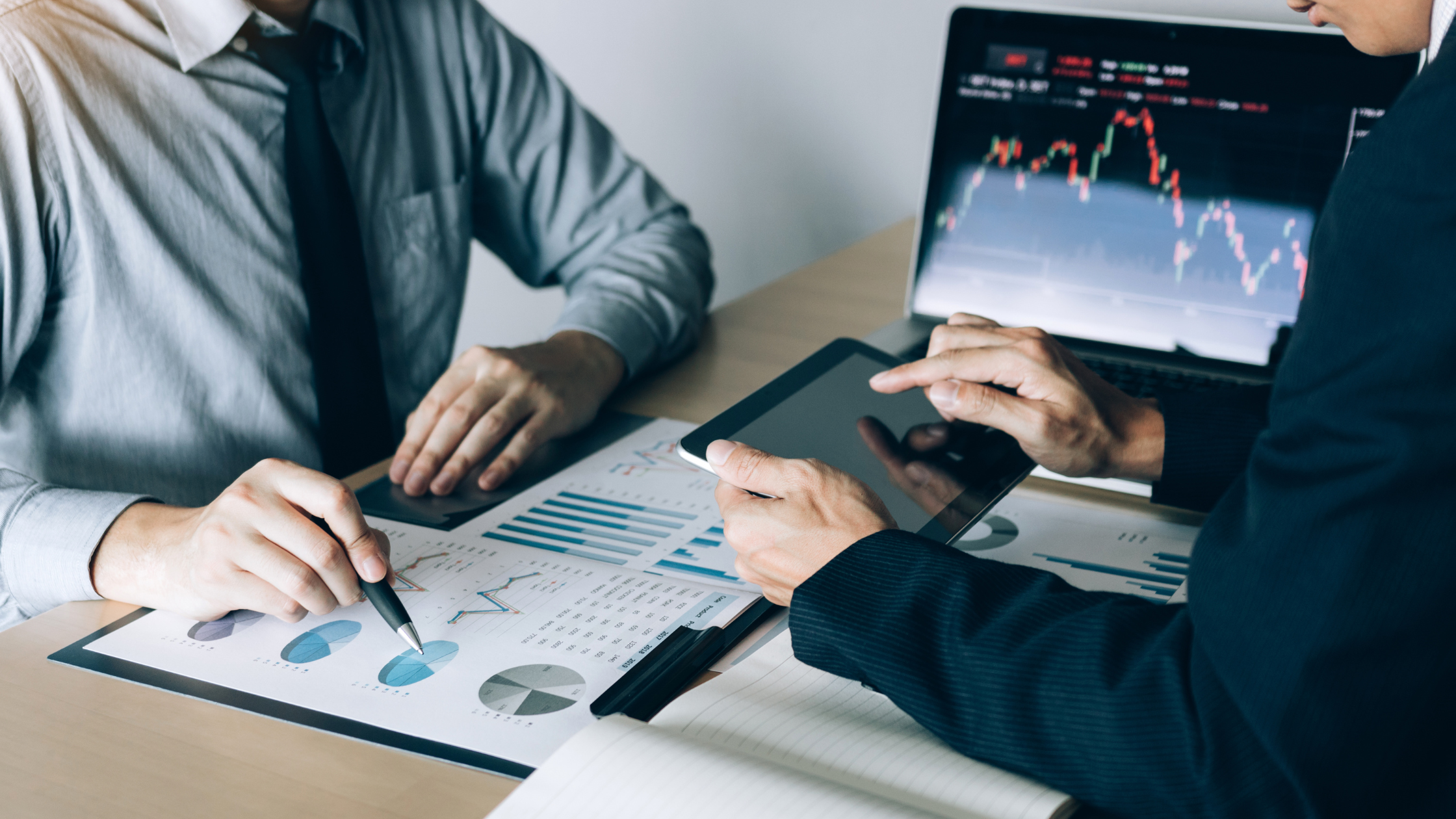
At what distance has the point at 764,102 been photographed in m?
1.99

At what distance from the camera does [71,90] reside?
902 mm

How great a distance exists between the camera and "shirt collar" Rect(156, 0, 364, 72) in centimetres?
96

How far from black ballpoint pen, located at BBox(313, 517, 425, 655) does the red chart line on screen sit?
2.62 ft

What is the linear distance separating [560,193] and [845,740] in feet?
3.15

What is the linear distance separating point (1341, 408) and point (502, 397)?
0.70m

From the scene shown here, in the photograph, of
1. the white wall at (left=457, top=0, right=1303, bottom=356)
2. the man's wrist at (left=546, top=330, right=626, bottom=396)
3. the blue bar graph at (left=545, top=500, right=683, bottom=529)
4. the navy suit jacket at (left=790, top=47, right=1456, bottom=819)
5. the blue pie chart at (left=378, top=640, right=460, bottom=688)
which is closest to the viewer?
the navy suit jacket at (left=790, top=47, right=1456, bottom=819)

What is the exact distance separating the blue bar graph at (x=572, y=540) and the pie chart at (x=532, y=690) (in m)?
0.17

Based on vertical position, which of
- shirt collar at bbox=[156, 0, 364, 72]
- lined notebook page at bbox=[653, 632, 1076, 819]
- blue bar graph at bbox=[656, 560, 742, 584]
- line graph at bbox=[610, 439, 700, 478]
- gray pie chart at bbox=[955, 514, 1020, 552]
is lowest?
blue bar graph at bbox=[656, 560, 742, 584]

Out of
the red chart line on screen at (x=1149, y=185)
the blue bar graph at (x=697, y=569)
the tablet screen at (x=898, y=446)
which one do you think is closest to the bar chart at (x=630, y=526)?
the blue bar graph at (x=697, y=569)

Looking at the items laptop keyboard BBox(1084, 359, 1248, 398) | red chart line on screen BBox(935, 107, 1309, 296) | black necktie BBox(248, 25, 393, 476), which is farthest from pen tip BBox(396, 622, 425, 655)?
red chart line on screen BBox(935, 107, 1309, 296)

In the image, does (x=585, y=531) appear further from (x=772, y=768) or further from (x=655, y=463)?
(x=772, y=768)

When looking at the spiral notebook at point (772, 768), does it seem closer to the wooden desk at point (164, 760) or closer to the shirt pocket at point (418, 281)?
the wooden desk at point (164, 760)

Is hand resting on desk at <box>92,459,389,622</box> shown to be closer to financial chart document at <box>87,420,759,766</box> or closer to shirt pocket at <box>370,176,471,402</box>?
Answer: financial chart document at <box>87,420,759,766</box>

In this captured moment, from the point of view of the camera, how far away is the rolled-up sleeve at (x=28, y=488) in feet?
2.46
